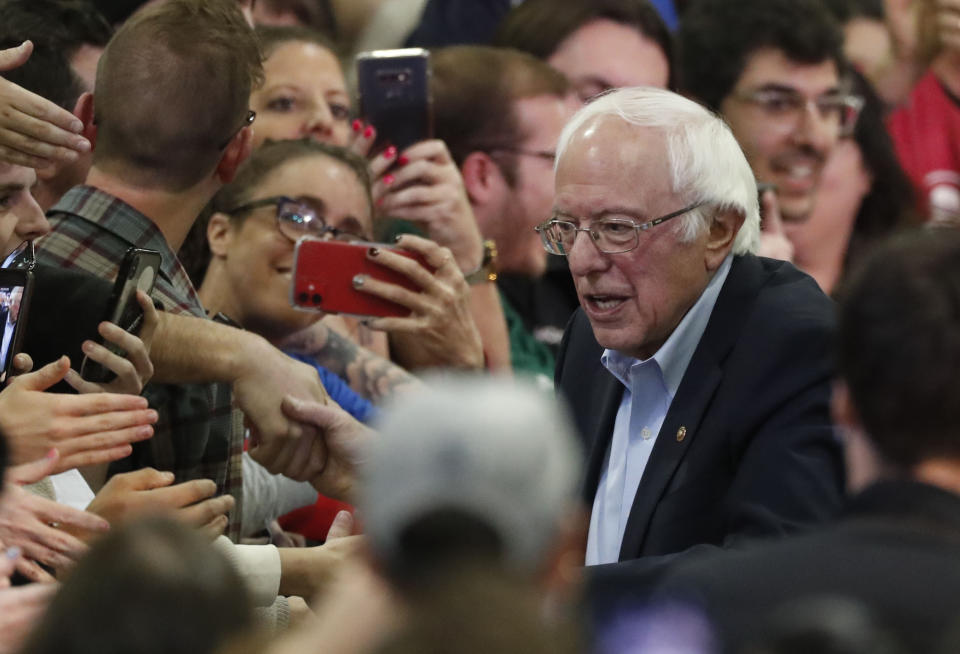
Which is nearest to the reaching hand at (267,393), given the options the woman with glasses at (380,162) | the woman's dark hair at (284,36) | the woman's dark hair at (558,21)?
the woman with glasses at (380,162)

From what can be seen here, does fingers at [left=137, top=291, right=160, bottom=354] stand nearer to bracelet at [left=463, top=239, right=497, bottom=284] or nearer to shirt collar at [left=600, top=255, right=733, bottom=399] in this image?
shirt collar at [left=600, top=255, right=733, bottom=399]

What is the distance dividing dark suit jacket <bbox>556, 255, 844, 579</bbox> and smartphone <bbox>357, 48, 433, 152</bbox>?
1.47m

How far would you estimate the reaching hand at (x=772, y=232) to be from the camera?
4.81 meters

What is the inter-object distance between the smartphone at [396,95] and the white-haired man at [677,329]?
3.60 ft

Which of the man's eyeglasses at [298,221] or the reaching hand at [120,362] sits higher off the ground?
the reaching hand at [120,362]

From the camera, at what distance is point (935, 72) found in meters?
6.31

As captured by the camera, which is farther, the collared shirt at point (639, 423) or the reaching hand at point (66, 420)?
the collared shirt at point (639, 423)

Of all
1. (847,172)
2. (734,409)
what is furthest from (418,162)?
(847,172)

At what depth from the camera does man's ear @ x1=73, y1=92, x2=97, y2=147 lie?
→ 11.3ft

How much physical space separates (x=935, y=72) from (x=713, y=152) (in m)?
3.52

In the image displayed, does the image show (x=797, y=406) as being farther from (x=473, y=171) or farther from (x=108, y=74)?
(x=473, y=171)

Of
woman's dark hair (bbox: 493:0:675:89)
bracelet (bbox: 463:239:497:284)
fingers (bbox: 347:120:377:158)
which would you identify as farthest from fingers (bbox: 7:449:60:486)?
woman's dark hair (bbox: 493:0:675:89)

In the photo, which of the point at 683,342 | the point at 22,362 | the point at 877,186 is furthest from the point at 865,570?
the point at 877,186

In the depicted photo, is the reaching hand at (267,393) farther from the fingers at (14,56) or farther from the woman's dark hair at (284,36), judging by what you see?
the woman's dark hair at (284,36)
